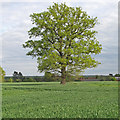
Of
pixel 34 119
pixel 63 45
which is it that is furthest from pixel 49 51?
pixel 34 119

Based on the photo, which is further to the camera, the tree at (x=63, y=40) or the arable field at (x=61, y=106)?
the tree at (x=63, y=40)

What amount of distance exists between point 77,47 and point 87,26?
483 centimetres

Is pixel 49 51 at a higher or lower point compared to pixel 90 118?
higher

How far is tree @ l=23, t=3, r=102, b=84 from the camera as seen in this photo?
123 feet

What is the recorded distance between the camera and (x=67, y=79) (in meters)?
39.0

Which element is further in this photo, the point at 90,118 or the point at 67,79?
the point at 67,79

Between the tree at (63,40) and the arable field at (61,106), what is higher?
the tree at (63,40)

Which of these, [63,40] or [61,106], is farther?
[63,40]

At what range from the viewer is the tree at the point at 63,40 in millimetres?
37344

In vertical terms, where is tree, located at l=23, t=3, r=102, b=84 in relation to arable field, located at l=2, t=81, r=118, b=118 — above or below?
above

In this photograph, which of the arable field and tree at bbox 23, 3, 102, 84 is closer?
the arable field

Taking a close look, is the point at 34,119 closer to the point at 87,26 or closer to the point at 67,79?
the point at 67,79

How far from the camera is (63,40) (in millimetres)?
39000

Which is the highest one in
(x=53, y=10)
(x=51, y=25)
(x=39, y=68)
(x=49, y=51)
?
(x=53, y=10)
